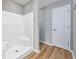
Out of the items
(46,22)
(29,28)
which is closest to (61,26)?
(46,22)

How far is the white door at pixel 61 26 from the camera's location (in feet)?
11.2

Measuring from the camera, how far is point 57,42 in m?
3.93

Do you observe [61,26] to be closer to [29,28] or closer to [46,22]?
[46,22]

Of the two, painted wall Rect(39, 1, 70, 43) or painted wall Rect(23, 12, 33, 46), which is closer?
painted wall Rect(23, 12, 33, 46)

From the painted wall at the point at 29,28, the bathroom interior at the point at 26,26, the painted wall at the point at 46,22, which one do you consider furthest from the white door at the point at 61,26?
the painted wall at the point at 29,28

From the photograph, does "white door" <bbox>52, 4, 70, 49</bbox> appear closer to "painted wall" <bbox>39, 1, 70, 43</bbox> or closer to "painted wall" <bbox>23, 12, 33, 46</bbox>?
"painted wall" <bbox>39, 1, 70, 43</bbox>

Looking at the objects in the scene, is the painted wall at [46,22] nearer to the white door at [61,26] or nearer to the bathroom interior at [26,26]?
the bathroom interior at [26,26]

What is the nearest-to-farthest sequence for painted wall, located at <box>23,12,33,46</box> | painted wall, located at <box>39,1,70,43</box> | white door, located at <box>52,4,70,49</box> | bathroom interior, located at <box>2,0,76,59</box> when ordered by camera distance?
bathroom interior, located at <box>2,0,76,59</box>, painted wall, located at <box>23,12,33,46</box>, white door, located at <box>52,4,70,49</box>, painted wall, located at <box>39,1,70,43</box>

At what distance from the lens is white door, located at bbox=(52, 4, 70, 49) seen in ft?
11.2

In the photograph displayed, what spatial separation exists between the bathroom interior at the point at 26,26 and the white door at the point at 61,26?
0.27ft

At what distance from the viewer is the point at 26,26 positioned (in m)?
2.63

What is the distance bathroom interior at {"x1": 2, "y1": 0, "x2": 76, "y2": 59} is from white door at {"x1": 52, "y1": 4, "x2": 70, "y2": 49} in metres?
0.08

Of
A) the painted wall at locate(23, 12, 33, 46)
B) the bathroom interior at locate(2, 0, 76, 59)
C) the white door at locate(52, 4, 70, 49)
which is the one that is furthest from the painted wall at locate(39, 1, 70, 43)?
the painted wall at locate(23, 12, 33, 46)

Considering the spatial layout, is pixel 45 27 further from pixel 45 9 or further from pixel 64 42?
pixel 64 42
